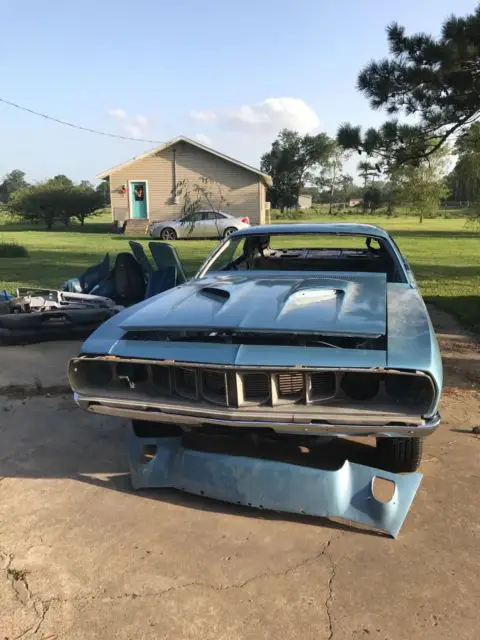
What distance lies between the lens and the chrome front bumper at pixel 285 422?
8.52 ft

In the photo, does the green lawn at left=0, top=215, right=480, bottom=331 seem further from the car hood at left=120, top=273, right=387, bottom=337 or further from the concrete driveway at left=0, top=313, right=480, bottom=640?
the concrete driveway at left=0, top=313, right=480, bottom=640

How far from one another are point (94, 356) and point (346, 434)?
132 centimetres

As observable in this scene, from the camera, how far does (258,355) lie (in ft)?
8.85

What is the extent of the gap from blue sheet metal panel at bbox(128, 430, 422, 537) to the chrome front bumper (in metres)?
0.27

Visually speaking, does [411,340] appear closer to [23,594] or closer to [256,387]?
[256,387]

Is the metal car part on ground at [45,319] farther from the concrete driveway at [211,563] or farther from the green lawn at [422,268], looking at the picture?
the green lawn at [422,268]

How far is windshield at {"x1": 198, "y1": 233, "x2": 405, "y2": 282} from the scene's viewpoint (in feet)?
15.6

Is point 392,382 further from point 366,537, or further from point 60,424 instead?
point 60,424

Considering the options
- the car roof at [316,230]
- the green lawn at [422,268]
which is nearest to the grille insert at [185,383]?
the car roof at [316,230]

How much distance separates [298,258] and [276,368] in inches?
111

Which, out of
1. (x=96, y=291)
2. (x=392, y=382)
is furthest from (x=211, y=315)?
(x=96, y=291)

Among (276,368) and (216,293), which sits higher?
(216,293)

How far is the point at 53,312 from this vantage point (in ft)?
21.2

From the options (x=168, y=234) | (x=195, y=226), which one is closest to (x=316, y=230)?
(x=195, y=226)
